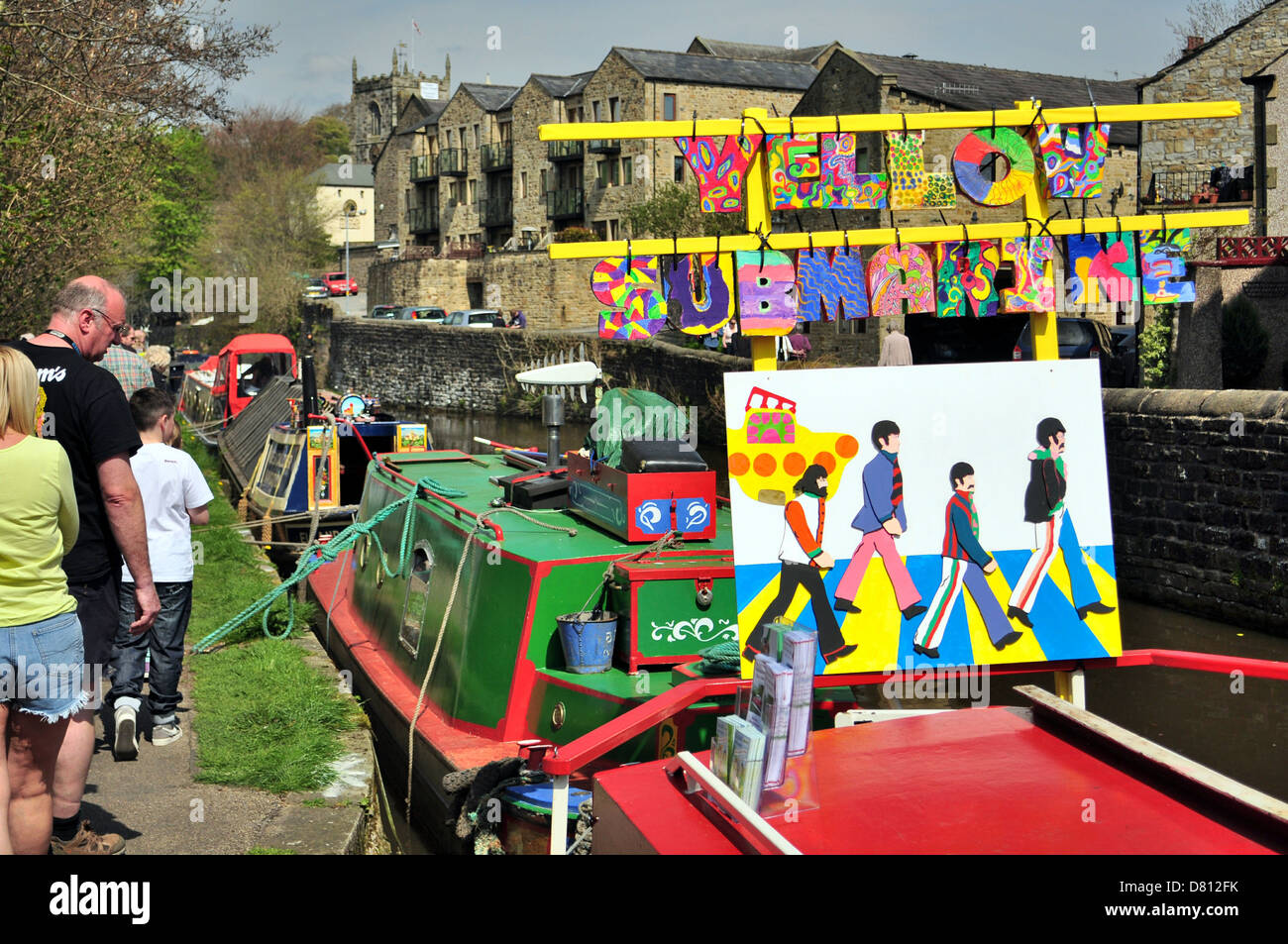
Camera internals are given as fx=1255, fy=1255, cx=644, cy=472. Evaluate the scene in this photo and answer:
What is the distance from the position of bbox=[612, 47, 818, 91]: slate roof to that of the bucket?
45.1 m

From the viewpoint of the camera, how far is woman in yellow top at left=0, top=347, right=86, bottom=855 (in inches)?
153

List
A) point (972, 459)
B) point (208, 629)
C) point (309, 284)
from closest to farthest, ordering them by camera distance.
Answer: point (972, 459), point (208, 629), point (309, 284)

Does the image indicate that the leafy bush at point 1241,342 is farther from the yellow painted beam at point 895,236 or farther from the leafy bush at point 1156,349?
the yellow painted beam at point 895,236

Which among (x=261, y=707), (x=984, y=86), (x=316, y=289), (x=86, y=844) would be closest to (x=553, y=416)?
(x=261, y=707)

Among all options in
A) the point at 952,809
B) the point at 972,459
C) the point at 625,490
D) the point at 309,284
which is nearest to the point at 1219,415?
the point at 625,490

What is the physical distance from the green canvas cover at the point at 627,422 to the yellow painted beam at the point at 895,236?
87.7 inches

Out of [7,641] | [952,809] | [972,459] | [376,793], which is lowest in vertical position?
[376,793]

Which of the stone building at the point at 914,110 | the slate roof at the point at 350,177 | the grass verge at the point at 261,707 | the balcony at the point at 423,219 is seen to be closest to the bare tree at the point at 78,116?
the grass verge at the point at 261,707

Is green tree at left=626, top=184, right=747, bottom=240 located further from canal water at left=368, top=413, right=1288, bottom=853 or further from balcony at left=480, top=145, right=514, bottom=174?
canal water at left=368, top=413, right=1288, bottom=853

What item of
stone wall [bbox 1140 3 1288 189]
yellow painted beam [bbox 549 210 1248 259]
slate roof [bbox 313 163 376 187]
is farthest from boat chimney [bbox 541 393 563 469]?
slate roof [bbox 313 163 376 187]

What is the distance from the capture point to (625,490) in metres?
7.41

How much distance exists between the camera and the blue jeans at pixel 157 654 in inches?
251

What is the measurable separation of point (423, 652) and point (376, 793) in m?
1.87
